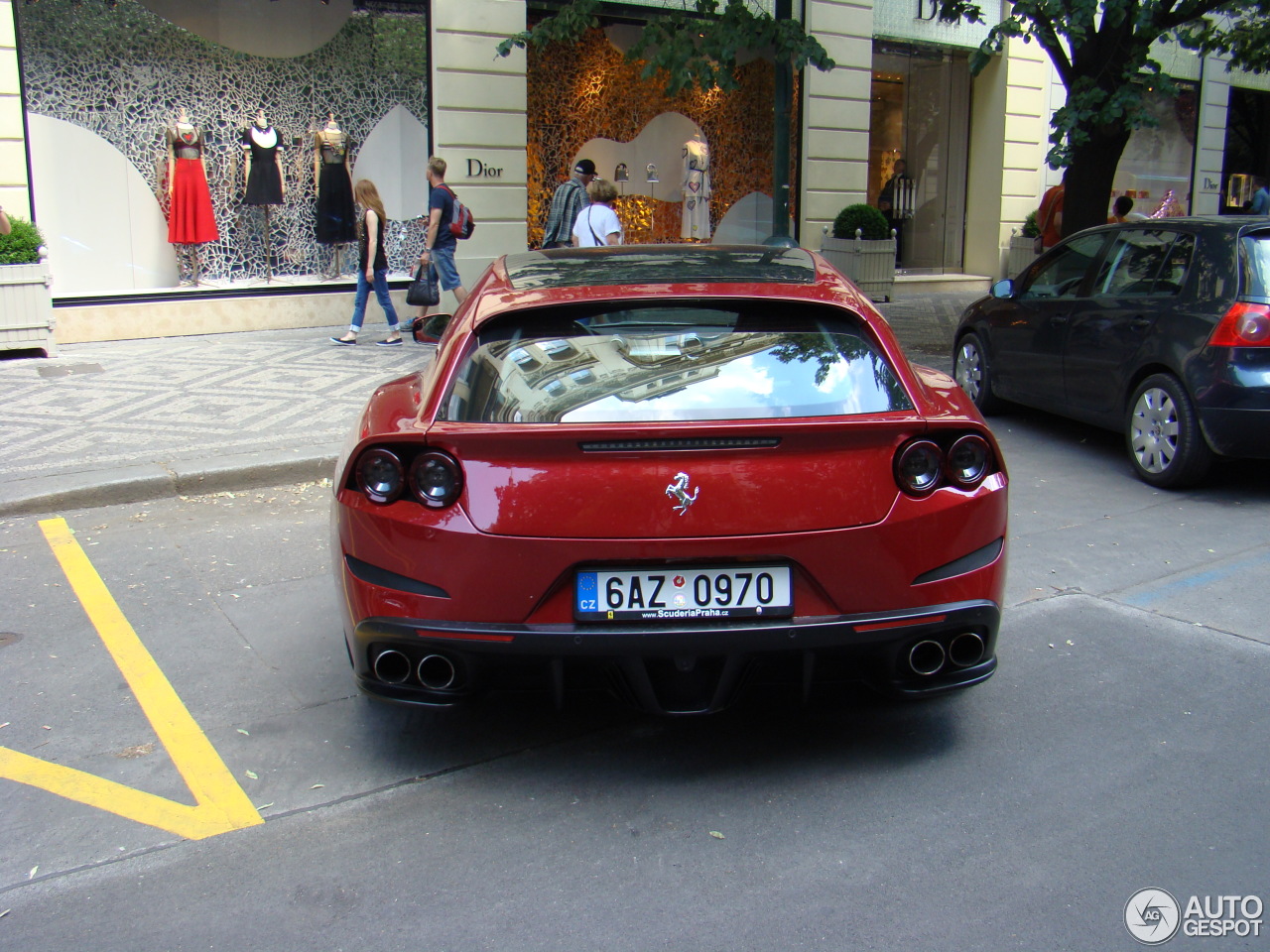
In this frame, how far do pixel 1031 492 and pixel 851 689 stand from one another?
3.77m

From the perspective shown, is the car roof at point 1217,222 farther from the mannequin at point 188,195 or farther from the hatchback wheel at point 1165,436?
the mannequin at point 188,195

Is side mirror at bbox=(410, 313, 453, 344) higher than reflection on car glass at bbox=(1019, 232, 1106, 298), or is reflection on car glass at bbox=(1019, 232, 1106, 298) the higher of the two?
reflection on car glass at bbox=(1019, 232, 1106, 298)

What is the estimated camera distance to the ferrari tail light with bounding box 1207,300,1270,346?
654 cm

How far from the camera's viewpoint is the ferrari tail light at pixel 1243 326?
6.54 metres

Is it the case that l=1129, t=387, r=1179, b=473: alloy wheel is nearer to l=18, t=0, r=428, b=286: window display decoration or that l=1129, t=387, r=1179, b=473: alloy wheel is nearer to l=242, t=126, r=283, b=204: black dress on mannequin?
l=18, t=0, r=428, b=286: window display decoration

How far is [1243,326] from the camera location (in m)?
6.56

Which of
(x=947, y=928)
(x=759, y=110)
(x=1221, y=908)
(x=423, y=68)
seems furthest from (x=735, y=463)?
(x=759, y=110)

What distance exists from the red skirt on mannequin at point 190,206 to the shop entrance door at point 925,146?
10.5 metres

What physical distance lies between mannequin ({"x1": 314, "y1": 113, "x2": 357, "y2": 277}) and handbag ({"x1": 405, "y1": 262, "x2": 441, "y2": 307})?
281cm

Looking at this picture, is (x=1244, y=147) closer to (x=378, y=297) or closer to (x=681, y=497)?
(x=378, y=297)

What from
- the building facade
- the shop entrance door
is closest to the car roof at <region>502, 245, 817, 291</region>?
the building facade

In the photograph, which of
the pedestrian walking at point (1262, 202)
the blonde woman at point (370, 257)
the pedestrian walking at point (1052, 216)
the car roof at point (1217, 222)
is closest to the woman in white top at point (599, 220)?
the blonde woman at point (370, 257)

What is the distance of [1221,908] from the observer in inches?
109

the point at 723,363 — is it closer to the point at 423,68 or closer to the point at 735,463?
the point at 735,463
